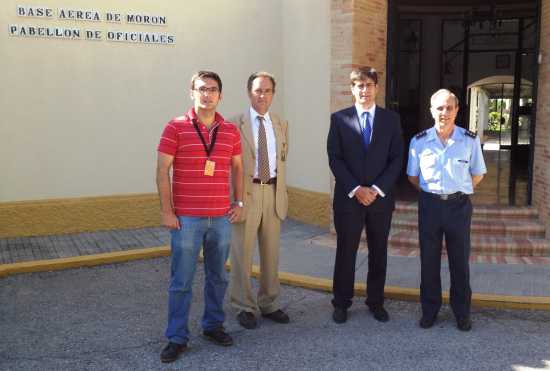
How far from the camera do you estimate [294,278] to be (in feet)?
17.8

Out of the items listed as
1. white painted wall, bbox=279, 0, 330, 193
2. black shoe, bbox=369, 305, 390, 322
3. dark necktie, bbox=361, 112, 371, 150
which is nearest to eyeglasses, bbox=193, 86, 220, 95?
dark necktie, bbox=361, 112, 371, 150

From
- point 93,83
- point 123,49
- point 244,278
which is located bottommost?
point 244,278

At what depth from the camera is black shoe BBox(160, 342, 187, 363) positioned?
12.0ft

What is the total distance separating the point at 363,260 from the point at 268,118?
2456 millimetres

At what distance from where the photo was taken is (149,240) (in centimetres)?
698

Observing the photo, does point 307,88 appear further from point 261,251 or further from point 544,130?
point 261,251

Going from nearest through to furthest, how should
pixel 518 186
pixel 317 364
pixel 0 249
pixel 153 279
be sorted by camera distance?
pixel 317 364, pixel 153 279, pixel 0 249, pixel 518 186

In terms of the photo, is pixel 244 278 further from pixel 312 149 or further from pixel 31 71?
pixel 31 71

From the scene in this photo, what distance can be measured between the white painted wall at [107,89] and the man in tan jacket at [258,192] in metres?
3.72

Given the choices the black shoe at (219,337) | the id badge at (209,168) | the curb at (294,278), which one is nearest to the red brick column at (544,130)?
the curb at (294,278)

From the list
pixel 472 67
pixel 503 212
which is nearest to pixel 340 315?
pixel 503 212

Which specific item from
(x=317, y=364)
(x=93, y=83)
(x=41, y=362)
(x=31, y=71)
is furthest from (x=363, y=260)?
(x=31, y=71)

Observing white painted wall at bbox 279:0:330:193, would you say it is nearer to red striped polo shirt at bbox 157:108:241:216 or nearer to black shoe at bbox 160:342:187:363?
red striped polo shirt at bbox 157:108:241:216

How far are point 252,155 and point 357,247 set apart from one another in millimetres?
1129
